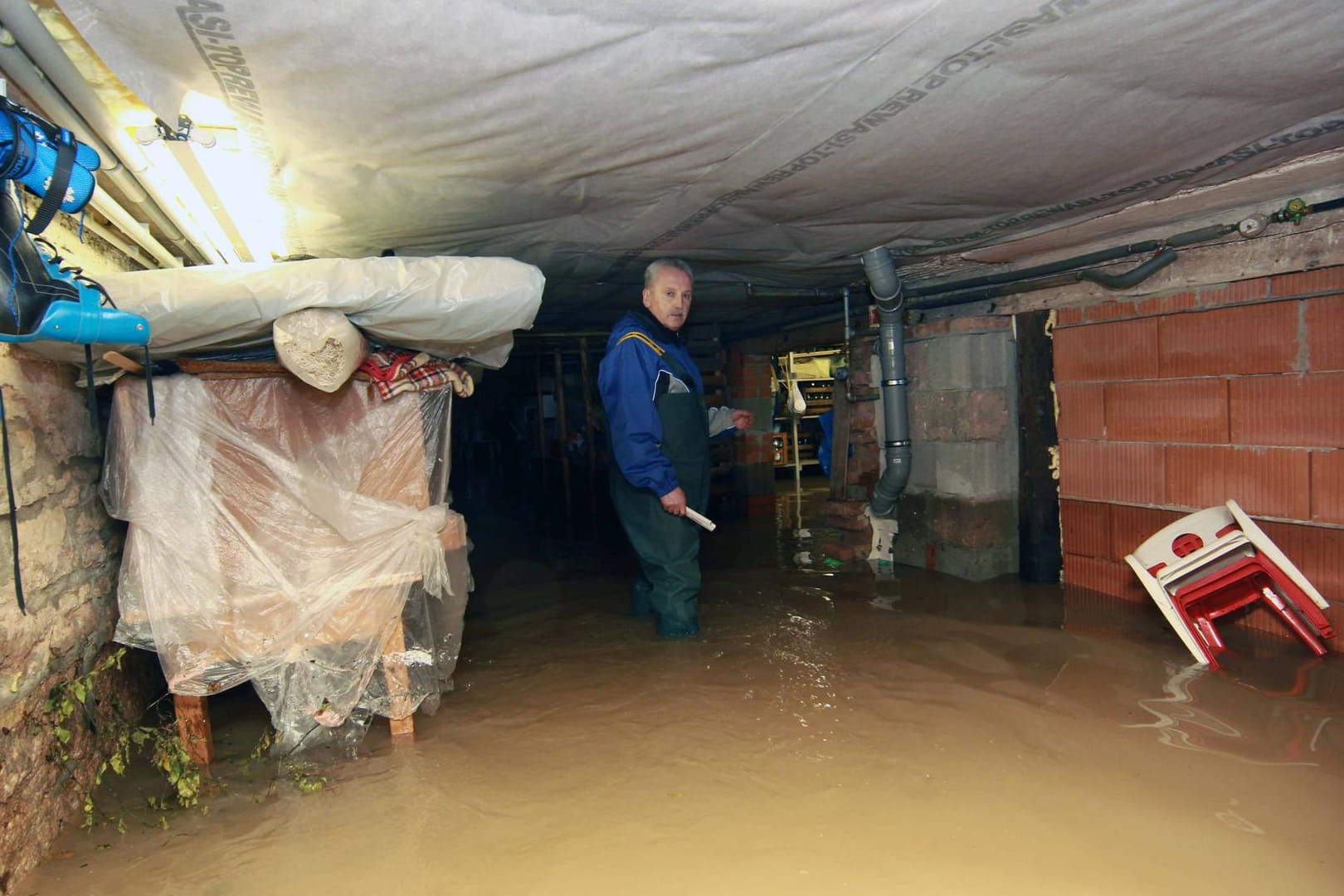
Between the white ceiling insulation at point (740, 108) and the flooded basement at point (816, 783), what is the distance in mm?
1613

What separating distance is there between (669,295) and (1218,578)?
220cm

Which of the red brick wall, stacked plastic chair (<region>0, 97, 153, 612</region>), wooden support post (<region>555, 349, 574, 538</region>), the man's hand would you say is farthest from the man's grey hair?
wooden support post (<region>555, 349, 574, 538</region>)

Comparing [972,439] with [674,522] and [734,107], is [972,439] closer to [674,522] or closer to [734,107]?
[674,522]

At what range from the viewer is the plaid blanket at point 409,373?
221cm

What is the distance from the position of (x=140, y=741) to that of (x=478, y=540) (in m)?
3.89

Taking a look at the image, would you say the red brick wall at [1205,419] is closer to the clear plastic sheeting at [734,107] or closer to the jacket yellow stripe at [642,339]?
the clear plastic sheeting at [734,107]

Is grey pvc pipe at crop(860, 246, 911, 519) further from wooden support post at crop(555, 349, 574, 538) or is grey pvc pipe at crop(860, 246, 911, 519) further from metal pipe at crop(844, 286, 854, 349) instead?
wooden support post at crop(555, 349, 574, 538)

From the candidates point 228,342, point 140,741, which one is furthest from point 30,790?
point 228,342

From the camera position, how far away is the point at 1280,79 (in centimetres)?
184

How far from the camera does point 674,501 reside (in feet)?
9.66

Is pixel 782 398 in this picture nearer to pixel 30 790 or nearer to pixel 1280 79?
pixel 1280 79

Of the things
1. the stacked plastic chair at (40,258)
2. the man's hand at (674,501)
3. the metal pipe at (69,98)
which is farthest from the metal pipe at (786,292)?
the stacked plastic chair at (40,258)

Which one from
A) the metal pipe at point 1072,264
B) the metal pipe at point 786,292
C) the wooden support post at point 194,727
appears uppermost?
the metal pipe at point 786,292

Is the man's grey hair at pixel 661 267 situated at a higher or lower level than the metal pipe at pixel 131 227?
lower
